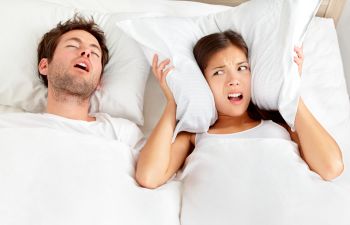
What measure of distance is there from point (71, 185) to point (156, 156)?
0.27m

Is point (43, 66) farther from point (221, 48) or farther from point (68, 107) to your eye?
point (221, 48)

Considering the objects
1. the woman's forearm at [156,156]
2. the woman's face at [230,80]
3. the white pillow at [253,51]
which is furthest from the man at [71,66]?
the woman's face at [230,80]

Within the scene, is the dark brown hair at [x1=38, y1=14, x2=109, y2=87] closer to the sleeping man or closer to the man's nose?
the sleeping man

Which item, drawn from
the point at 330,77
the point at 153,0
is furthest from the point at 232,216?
the point at 153,0

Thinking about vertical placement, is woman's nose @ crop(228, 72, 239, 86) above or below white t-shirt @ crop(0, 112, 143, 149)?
above

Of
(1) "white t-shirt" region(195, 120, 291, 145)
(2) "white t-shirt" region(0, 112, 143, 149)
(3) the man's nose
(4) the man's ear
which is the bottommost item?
(2) "white t-shirt" region(0, 112, 143, 149)

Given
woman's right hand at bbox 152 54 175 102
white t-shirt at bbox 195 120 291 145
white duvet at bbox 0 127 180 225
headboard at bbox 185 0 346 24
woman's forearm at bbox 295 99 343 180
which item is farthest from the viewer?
headboard at bbox 185 0 346 24

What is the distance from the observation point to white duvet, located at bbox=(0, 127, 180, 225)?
1.03 metres

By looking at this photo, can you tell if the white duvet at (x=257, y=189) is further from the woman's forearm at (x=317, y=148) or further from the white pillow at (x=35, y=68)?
the white pillow at (x=35, y=68)

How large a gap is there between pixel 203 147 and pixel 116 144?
0.27 metres

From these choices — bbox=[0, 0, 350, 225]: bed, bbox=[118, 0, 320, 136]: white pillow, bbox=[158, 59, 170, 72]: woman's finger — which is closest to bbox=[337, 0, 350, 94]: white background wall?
bbox=[0, 0, 350, 225]: bed

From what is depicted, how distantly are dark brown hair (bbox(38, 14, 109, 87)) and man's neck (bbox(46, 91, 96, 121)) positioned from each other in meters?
0.16

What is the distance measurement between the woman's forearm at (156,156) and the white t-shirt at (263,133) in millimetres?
121

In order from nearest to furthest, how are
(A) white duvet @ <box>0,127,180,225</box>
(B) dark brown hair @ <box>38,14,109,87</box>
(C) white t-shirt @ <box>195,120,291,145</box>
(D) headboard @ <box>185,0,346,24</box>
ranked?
(A) white duvet @ <box>0,127,180,225</box> < (C) white t-shirt @ <box>195,120,291,145</box> < (B) dark brown hair @ <box>38,14,109,87</box> < (D) headboard @ <box>185,0,346,24</box>
